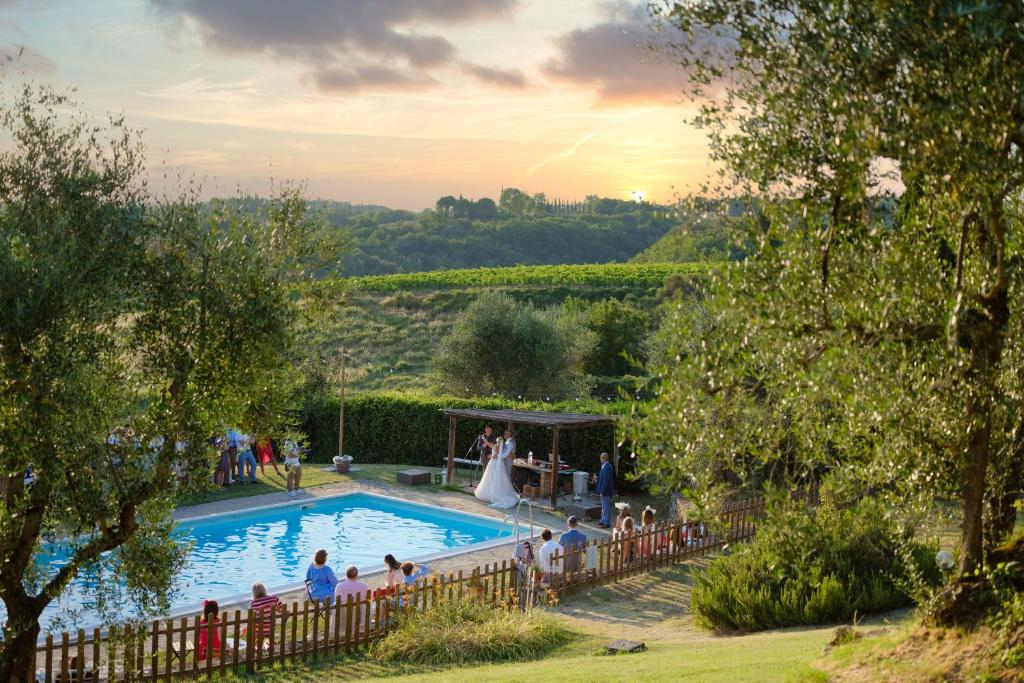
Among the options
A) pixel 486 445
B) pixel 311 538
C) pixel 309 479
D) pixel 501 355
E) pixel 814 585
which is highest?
pixel 501 355

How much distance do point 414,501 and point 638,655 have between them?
44.9 feet

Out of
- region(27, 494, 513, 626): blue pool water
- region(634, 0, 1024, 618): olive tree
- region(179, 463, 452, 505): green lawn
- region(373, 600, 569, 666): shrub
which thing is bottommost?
region(27, 494, 513, 626): blue pool water

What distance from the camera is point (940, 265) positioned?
318 inches

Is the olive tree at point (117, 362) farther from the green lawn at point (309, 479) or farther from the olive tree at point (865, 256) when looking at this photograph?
the green lawn at point (309, 479)

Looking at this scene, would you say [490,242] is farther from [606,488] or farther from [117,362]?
[117,362]

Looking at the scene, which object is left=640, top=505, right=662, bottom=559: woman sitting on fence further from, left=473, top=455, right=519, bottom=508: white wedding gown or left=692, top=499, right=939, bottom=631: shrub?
Answer: left=473, top=455, right=519, bottom=508: white wedding gown

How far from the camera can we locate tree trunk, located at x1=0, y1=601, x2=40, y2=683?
970cm

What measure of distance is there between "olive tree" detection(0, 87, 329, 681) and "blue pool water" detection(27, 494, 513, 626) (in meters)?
8.39

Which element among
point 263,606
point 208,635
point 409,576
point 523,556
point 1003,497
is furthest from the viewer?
point 523,556

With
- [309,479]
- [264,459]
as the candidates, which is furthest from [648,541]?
[264,459]

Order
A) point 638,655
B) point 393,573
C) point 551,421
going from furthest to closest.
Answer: point 551,421 < point 393,573 < point 638,655

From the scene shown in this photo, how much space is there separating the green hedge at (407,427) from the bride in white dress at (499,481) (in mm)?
3051

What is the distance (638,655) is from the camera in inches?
460

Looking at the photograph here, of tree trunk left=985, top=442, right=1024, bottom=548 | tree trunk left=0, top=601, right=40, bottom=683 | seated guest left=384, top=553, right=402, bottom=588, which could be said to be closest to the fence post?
seated guest left=384, top=553, right=402, bottom=588
